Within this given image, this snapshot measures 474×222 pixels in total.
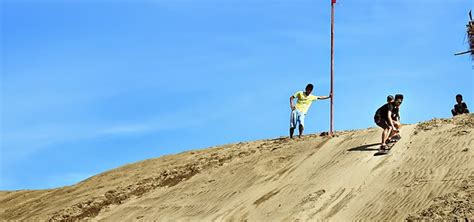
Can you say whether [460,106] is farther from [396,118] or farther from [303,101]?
[303,101]

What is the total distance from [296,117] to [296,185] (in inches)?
132

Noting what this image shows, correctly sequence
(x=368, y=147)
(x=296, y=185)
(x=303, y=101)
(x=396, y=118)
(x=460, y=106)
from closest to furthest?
(x=296, y=185) → (x=396, y=118) → (x=368, y=147) → (x=303, y=101) → (x=460, y=106)

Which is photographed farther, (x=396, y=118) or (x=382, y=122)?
(x=396, y=118)

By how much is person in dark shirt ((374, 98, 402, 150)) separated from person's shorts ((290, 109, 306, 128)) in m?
2.84

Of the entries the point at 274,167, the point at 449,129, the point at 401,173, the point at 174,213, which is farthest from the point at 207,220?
the point at 449,129

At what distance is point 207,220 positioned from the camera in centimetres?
1433

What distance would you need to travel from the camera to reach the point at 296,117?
1794 cm

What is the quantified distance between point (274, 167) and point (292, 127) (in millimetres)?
2126

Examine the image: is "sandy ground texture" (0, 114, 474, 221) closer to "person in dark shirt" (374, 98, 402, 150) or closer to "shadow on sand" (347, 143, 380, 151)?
"shadow on sand" (347, 143, 380, 151)

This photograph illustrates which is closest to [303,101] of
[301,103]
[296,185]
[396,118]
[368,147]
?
[301,103]

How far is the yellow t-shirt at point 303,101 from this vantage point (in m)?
17.8

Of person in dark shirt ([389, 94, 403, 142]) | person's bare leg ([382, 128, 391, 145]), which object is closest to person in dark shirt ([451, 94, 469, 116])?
person in dark shirt ([389, 94, 403, 142])

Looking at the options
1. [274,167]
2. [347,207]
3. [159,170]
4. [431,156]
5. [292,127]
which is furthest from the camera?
[159,170]

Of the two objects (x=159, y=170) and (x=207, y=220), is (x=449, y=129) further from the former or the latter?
(x=159, y=170)
